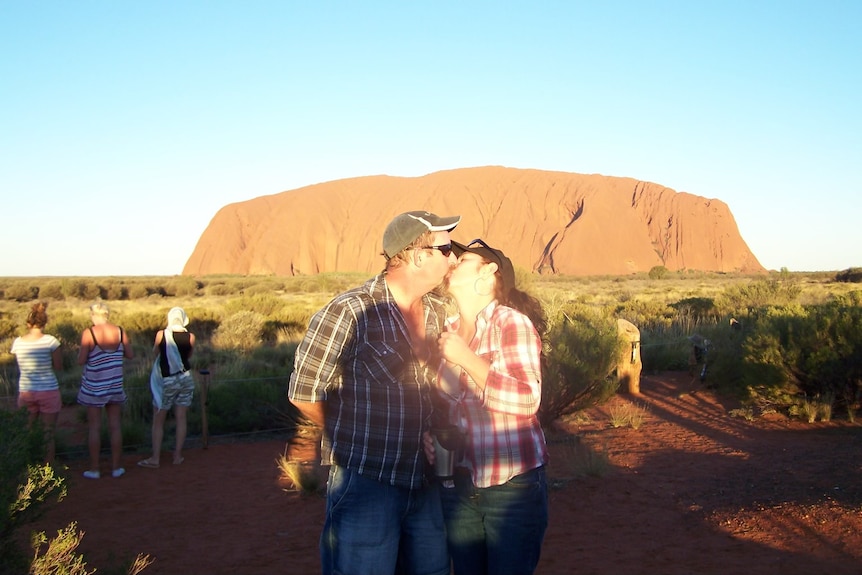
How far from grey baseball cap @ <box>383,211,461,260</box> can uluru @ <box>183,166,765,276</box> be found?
243 feet

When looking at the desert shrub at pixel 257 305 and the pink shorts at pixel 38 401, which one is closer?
the pink shorts at pixel 38 401

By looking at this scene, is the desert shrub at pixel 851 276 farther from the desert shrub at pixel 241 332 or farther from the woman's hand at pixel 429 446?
the woman's hand at pixel 429 446

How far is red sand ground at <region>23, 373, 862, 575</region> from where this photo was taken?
4.79 meters

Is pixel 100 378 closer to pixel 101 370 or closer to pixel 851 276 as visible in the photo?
pixel 101 370

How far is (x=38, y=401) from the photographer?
22.2ft

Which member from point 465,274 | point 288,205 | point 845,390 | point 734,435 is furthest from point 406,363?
point 288,205

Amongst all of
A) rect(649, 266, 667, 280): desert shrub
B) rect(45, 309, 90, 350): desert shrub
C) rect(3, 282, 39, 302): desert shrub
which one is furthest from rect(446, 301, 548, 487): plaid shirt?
rect(649, 266, 667, 280): desert shrub

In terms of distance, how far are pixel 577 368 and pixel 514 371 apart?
6.46m

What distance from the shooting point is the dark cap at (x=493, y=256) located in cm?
262

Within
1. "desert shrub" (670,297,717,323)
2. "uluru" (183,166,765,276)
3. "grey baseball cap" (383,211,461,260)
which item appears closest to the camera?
"grey baseball cap" (383,211,461,260)

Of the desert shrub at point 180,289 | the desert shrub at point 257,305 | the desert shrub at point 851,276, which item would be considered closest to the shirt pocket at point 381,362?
the desert shrub at point 257,305

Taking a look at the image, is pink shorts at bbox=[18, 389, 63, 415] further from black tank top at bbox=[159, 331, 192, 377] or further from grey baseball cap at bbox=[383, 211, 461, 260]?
grey baseball cap at bbox=[383, 211, 461, 260]

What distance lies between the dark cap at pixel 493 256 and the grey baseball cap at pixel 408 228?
5.8 inches

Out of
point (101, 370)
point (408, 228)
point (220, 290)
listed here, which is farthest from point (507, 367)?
point (220, 290)
